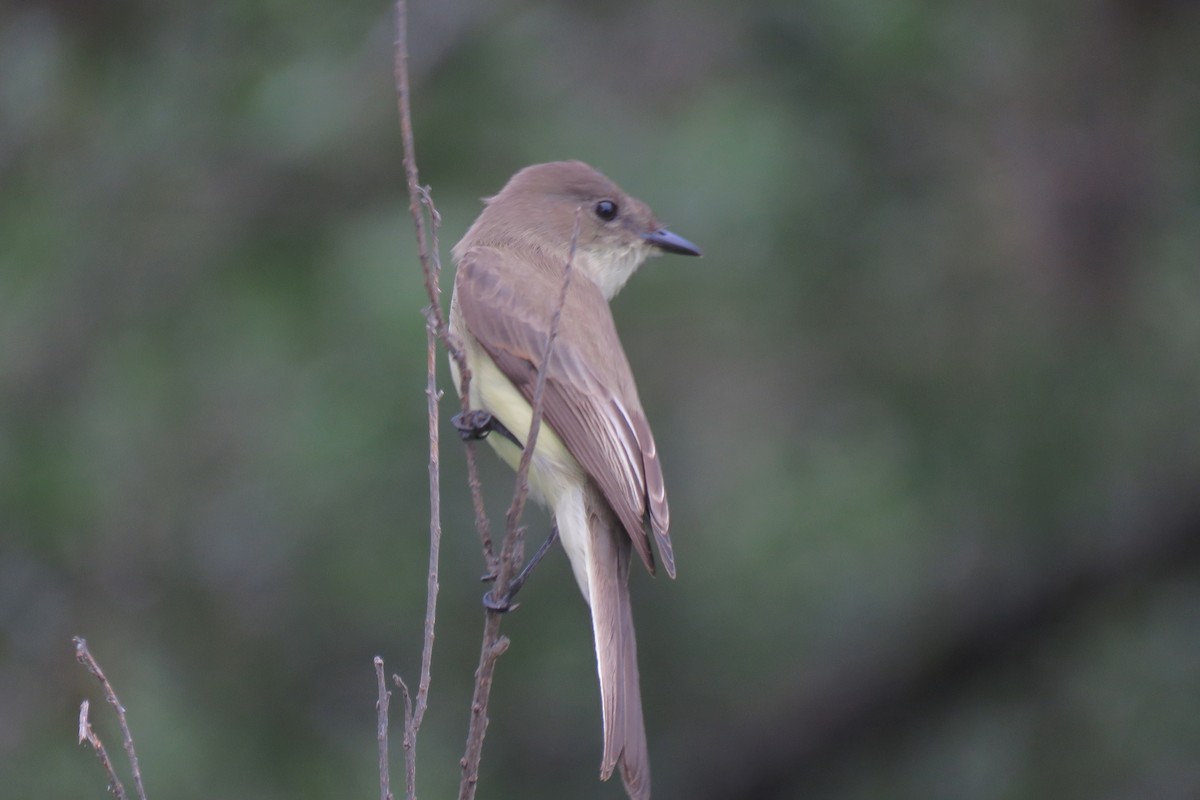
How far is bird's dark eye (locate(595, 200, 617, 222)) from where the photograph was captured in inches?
208

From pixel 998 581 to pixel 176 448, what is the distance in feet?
11.6

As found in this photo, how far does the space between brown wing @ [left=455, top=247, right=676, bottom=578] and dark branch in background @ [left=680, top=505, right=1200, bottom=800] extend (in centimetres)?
314

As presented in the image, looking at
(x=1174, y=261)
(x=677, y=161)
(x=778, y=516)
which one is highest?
(x=677, y=161)

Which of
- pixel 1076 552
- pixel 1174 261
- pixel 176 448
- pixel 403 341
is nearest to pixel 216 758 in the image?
pixel 176 448

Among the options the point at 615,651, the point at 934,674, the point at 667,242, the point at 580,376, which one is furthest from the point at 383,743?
the point at 934,674

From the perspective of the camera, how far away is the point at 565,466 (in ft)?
14.3

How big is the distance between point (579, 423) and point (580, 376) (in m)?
0.15

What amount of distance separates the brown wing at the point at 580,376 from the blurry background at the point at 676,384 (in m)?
1.65

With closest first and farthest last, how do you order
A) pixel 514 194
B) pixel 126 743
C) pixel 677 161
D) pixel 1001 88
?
pixel 126 743
pixel 514 194
pixel 677 161
pixel 1001 88

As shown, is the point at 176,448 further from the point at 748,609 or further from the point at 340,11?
the point at 748,609

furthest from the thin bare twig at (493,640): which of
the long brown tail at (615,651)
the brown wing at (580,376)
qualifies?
the brown wing at (580,376)

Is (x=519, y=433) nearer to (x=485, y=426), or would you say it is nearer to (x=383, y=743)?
(x=485, y=426)

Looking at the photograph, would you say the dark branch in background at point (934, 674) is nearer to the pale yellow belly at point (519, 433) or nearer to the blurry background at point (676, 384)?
the blurry background at point (676, 384)

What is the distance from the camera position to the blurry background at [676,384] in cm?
655
